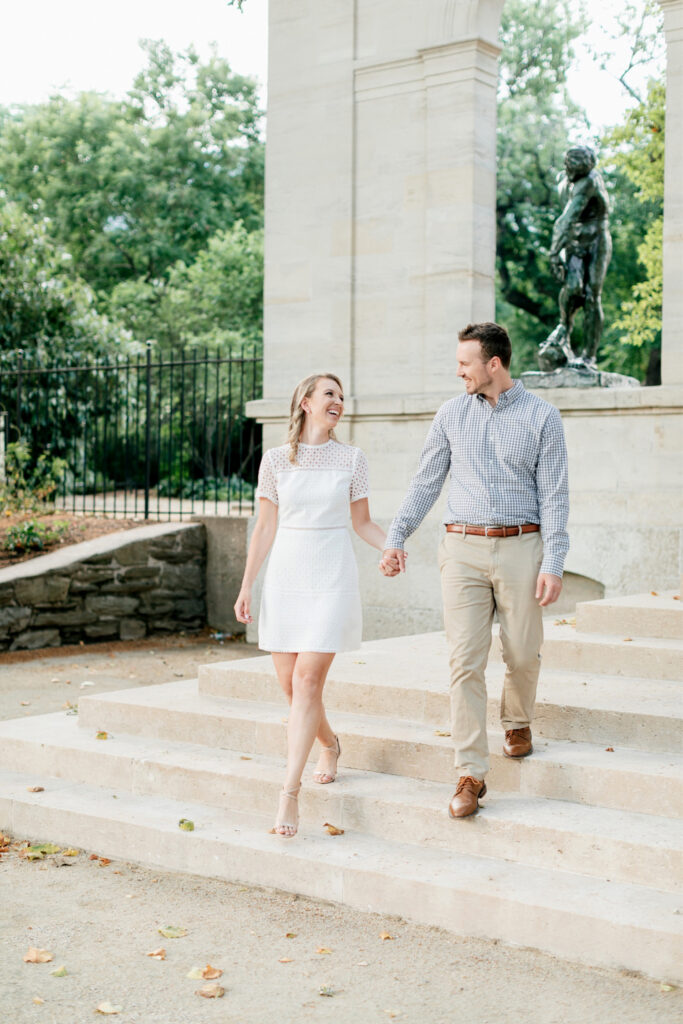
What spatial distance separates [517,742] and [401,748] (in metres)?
0.61

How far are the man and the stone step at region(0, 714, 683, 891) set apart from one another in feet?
0.58

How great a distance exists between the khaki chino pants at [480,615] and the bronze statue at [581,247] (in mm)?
5914

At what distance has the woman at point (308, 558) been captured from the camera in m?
4.73

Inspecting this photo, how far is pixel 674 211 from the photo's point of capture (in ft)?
29.6

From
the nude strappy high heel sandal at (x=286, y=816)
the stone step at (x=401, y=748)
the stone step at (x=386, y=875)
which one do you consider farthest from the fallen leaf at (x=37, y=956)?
the stone step at (x=401, y=748)

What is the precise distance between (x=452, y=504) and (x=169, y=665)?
621cm

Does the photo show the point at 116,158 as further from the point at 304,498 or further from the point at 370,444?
the point at 304,498

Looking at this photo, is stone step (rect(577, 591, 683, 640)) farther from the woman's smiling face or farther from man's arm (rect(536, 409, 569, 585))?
the woman's smiling face

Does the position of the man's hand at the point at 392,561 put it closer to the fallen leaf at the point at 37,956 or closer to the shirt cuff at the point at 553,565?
the shirt cuff at the point at 553,565

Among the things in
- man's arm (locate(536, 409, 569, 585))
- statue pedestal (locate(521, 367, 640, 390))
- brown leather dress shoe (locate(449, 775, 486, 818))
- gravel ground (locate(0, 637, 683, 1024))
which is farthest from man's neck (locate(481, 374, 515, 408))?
statue pedestal (locate(521, 367, 640, 390))

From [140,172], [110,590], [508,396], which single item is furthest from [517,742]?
[140,172]

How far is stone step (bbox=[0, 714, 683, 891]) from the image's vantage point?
4.23 m

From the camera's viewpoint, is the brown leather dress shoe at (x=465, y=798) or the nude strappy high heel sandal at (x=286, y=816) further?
the nude strappy high heel sandal at (x=286, y=816)

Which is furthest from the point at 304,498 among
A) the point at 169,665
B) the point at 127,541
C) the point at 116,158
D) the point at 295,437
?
the point at 116,158
